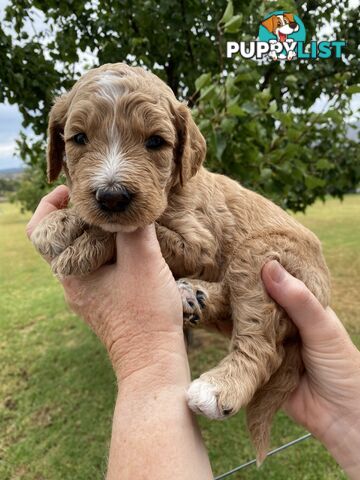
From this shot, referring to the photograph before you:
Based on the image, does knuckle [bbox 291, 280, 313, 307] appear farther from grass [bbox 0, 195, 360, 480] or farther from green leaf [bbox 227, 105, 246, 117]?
grass [bbox 0, 195, 360, 480]

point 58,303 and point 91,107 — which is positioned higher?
point 91,107

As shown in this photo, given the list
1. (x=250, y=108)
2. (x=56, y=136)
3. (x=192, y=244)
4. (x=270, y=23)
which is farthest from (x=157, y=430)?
(x=270, y=23)

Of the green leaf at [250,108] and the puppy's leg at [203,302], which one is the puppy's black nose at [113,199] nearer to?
the puppy's leg at [203,302]

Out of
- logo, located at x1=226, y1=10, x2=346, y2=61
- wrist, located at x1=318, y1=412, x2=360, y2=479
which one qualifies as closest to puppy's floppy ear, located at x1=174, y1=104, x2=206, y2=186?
wrist, located at x1=318, y1=412, x2=360, y2=479

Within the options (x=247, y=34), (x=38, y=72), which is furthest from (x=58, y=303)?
(x=247, y=34)

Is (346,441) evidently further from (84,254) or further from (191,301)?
(84,254)

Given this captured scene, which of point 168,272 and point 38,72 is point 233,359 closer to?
point 168,272

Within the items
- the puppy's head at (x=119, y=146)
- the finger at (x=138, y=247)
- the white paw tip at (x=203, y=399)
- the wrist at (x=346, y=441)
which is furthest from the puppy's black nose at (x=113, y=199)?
the wrist at (x=346, y=441)
